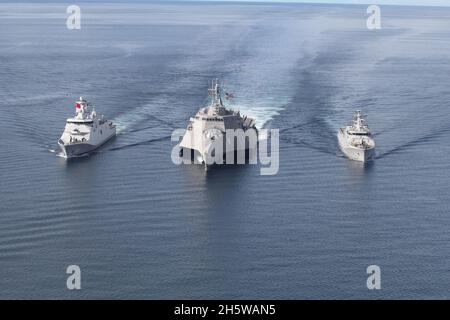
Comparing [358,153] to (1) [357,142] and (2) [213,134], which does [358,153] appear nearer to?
(1) [357,142]

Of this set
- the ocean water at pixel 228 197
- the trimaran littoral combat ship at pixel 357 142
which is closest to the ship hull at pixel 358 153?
the trimaran littoral combat ship at pixel 357 142

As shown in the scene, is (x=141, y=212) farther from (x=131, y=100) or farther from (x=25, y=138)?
(x=131, y=100)

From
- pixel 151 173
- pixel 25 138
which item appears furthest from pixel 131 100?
pixel 151 173

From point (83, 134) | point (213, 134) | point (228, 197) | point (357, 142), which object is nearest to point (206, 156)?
point (213, 134)

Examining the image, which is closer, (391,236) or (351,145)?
(391,236)

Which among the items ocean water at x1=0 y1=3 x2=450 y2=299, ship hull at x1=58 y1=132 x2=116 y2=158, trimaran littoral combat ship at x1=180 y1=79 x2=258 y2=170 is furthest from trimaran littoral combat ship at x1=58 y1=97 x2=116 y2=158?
trimaran littoral combat ship at x1=180 y1=79 x2=258 y2=170

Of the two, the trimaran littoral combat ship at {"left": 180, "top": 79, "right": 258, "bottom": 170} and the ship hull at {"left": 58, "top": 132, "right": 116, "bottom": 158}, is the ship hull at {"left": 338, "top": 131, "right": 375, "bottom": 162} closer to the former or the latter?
the trimaran littoral combat ship at {"left": 180, "top": 79, "right": 258, "bottom": 170}
